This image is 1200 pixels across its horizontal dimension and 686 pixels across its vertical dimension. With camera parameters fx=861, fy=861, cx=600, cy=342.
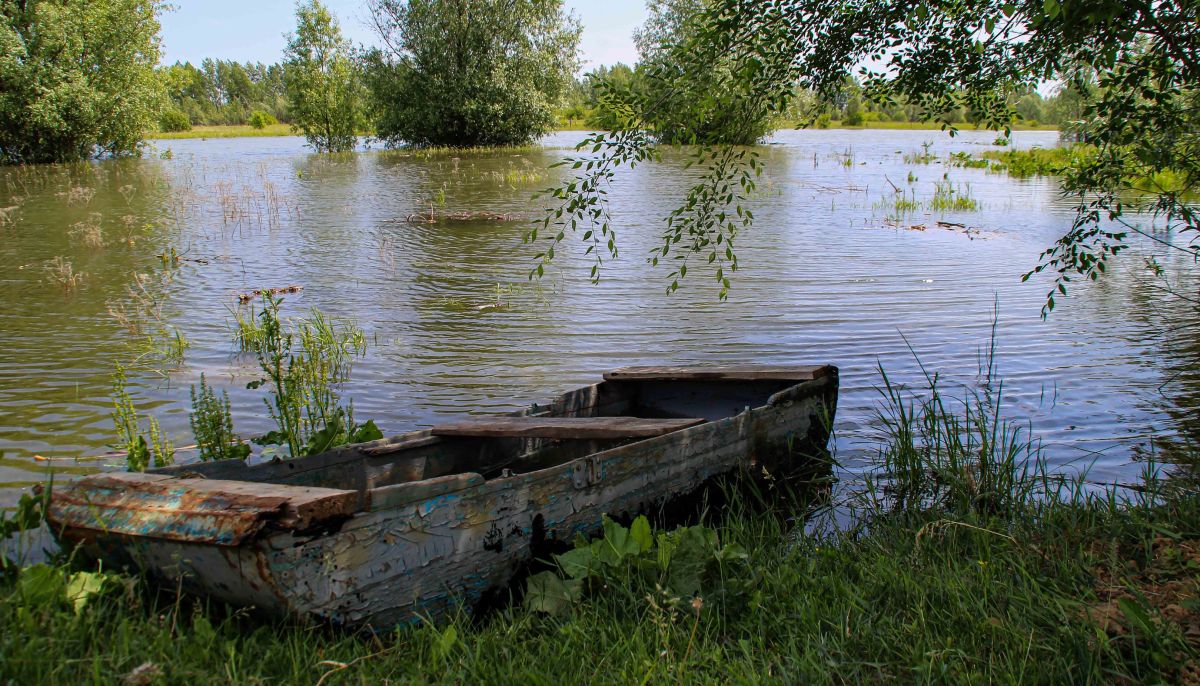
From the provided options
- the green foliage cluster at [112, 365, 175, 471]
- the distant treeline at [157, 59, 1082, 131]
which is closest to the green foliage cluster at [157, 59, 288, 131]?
the distant treeline at [157, 59, 1082, 131]

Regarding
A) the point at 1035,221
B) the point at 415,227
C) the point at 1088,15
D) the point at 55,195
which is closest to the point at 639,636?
the point at 1088,15

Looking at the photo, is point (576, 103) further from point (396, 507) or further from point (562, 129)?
point (396, 507)

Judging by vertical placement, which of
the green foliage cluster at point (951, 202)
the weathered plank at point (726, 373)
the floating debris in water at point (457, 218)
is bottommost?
the weathered plank at point (726, 373)

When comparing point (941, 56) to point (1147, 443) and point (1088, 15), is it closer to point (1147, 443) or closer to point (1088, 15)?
point (1088, 15)

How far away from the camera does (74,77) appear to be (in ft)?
95.4

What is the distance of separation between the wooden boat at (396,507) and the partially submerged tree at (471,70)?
35183mm

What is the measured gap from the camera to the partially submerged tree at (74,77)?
27750mm

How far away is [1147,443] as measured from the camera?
6.43m

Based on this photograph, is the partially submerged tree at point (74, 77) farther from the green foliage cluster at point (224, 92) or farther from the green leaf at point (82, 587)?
the green leaf at point (82, 587)

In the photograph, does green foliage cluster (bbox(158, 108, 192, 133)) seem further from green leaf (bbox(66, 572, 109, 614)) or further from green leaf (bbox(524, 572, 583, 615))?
green leaf (bbox(524, 572, 583, 615))

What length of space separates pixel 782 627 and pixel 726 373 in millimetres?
3072

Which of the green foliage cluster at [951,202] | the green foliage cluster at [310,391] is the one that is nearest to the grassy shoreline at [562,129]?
the green foliage cluster at [951,202]

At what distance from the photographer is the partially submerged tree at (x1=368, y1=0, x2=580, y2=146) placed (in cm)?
3862

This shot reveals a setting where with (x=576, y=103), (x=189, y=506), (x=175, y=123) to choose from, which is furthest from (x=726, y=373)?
(x=175, y=123)
